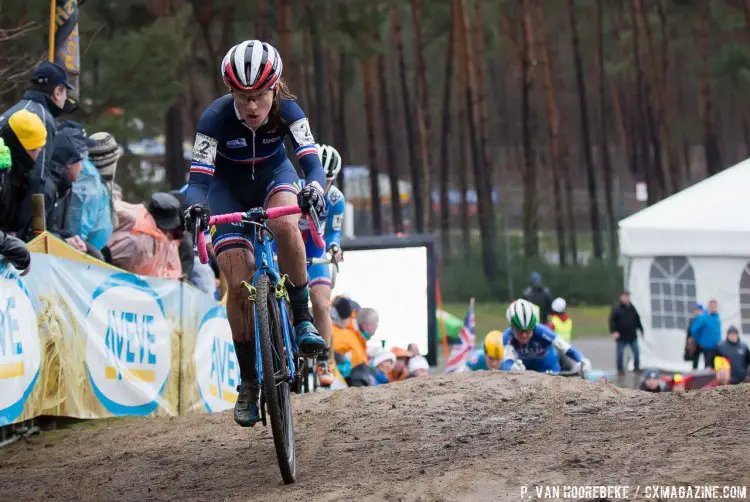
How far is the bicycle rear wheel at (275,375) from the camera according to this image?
6.93m

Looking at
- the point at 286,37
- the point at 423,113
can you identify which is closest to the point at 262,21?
the point at 286,37

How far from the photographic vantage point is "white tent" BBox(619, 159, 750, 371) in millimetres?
25188

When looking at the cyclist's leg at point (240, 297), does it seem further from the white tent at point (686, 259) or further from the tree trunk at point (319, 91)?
the tree trunk at point (319, 91)

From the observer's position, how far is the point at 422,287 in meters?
19.2

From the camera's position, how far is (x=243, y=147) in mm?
7809

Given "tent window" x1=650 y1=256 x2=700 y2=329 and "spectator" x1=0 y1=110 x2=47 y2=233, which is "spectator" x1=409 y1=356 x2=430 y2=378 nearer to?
"spectator" x1=0 y1=110 x2=47 y2=233

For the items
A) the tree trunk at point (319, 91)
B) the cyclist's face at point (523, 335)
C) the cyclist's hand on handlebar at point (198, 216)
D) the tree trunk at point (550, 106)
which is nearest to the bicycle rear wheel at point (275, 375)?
the cyclist's hand on handlebar at point (198, 216)

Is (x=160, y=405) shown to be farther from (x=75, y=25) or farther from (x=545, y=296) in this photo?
(x=545, y=296)

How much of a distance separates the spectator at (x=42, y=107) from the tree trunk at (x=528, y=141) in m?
32.4

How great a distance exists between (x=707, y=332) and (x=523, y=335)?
12.0 meters

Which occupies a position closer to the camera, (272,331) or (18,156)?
(272,331)

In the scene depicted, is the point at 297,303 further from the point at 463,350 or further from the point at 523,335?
the point at 463,350

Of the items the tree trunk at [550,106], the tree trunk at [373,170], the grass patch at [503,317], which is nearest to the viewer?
the grass patch at [503,317]

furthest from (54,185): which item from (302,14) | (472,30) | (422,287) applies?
(472,30)
